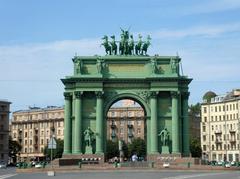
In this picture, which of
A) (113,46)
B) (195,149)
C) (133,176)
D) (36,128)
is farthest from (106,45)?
(36,128)

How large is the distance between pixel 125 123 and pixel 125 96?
3646 inches

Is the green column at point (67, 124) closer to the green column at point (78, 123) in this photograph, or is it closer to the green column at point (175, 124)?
the green column at point (78, 123)

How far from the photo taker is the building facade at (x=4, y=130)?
152250 millimetres

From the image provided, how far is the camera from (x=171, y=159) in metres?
78.5

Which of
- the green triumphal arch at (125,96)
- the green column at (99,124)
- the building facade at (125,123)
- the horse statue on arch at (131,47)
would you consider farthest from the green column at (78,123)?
the building facade at (125,123)

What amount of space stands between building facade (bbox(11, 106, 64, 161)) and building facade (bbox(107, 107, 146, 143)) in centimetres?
1521

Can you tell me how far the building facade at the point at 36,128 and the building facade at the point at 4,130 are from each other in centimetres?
2070

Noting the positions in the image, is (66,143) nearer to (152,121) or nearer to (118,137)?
(152,121)

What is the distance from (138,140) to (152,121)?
75.5 meters

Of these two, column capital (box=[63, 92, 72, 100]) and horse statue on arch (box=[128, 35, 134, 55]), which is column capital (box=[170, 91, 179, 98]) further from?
column capital (box=[63, 92, 72, 100])

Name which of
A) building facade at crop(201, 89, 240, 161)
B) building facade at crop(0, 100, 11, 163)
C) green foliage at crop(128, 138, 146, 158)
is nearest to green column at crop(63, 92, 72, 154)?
building facade at crop(201, 89, 240, 161)

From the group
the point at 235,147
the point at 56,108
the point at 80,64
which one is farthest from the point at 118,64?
the point at 56,108

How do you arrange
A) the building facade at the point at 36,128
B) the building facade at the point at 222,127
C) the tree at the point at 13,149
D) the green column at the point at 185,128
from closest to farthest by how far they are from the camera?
the green column at the point at 185,128 → the building facade at the point at 222,127 → the tree at the point at 13,149 → the building facade at the point at 36,128

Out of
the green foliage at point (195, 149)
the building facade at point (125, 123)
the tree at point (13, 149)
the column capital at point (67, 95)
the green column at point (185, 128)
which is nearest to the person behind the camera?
the green column at point (185, 128)
